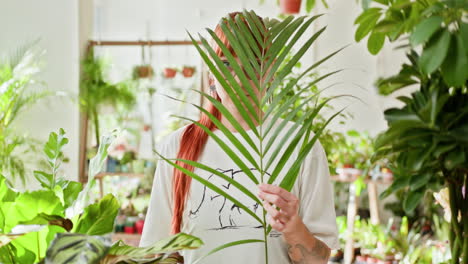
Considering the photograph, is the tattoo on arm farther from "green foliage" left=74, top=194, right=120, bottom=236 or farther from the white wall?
the white wall

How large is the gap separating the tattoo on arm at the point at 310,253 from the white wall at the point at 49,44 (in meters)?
3.96

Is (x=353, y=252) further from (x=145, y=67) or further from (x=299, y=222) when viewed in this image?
(x=299, y=222)

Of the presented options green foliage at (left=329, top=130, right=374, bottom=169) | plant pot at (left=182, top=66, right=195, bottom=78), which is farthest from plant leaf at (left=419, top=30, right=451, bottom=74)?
plant pot at (left=182, top=66, right=195, bottom=78)

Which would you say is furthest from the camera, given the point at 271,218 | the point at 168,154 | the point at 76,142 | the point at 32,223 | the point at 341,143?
the point at 76,142

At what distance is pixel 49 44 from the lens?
5.22 m

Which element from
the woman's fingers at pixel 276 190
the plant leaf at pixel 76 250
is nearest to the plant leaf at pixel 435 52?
the woman's fingers at pixel 276 190

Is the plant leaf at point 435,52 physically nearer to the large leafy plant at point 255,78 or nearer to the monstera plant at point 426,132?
the monstera plant at point 426,132

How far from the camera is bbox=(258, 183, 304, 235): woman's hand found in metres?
1.24

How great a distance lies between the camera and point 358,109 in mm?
6824

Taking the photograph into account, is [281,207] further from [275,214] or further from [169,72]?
[169,72]

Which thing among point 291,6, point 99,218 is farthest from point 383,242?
point 99,218

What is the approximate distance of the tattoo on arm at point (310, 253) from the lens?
4.68ft

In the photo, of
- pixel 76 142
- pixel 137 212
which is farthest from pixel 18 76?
pixel 137 212

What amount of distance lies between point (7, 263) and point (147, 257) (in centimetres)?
27
